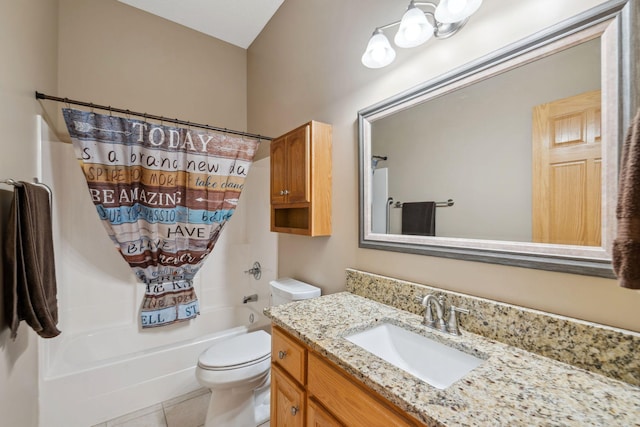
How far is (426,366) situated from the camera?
97cm

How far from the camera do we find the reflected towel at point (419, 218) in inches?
45.3

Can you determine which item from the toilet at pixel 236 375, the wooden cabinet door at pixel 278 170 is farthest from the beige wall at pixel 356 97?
the toilet at pixel 236 375

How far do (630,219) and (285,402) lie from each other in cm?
120

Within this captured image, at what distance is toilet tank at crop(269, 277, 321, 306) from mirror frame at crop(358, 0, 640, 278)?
0.84 metres

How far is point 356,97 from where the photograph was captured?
149 centimetres

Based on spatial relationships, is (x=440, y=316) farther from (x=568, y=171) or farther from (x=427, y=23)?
(x=427, y=23)

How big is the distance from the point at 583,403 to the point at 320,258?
1.32 meters

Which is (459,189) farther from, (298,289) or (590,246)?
(298,289)

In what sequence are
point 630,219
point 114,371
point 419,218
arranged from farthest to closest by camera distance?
point 114,371, point 419,218, point 630,219

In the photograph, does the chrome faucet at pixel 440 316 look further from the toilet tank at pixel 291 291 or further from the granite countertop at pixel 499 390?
the toilet tank at pixel 291 291

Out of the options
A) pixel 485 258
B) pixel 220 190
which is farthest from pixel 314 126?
pixel 485 258

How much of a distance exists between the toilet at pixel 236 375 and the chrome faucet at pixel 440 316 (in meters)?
0.78

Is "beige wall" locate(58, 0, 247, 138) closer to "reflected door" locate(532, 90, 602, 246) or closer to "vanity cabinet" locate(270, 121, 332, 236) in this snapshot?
"vanity cabinet" locate(270, 121, 332, 236)

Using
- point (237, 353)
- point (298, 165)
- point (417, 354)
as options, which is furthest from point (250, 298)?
point (417, 354)
